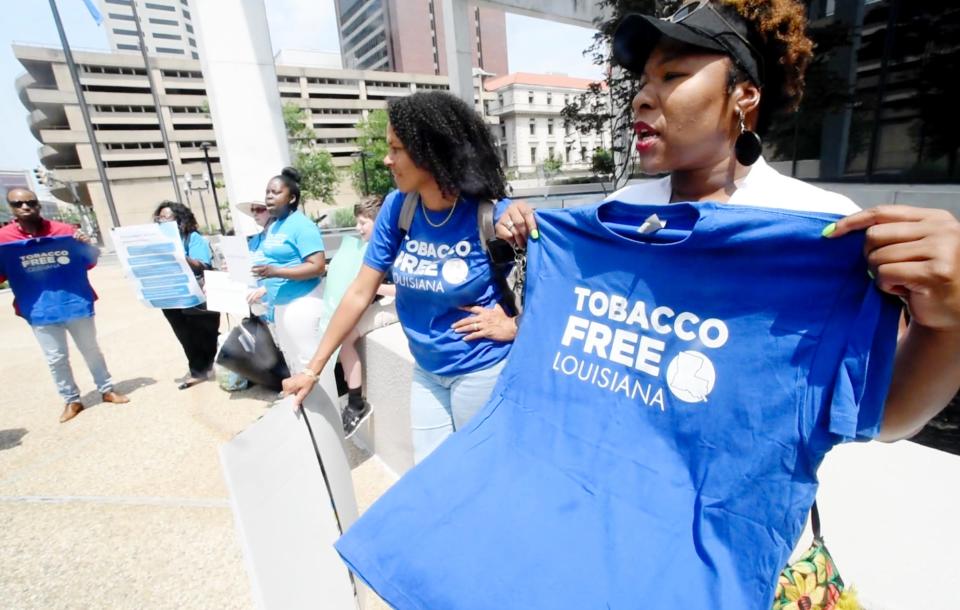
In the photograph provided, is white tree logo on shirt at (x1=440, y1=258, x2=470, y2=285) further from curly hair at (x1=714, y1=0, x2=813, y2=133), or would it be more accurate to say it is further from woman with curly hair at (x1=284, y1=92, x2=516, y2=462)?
curly hair at (x1=714, y1=0, x2=813, y2=133)

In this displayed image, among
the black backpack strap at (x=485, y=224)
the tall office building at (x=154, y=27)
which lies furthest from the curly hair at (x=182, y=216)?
the tall office building at (x=154, y=27)

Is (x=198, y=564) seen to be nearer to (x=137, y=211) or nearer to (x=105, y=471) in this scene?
(x=105, y=471)

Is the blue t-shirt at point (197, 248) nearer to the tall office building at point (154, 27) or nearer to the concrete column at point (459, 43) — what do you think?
the concrete column at point (459, 43)

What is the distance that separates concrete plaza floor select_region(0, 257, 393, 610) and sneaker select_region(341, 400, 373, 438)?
0.96 feet

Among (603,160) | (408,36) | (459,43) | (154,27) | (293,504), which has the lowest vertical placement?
(293,504)

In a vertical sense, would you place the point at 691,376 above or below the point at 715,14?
below

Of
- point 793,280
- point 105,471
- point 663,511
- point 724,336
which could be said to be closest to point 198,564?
point 105,471

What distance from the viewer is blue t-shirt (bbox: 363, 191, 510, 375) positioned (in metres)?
1.70

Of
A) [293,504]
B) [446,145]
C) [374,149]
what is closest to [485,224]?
[446,145]

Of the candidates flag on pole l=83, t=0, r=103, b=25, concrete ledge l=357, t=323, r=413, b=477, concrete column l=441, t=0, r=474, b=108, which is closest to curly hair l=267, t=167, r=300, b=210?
concrete ledge l=357, t=323, r=413, b=477

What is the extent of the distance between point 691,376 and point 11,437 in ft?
18.3

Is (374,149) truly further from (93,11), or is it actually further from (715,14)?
(715,14)

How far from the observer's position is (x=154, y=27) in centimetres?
10119

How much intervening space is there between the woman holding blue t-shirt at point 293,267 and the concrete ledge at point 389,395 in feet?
1.49
